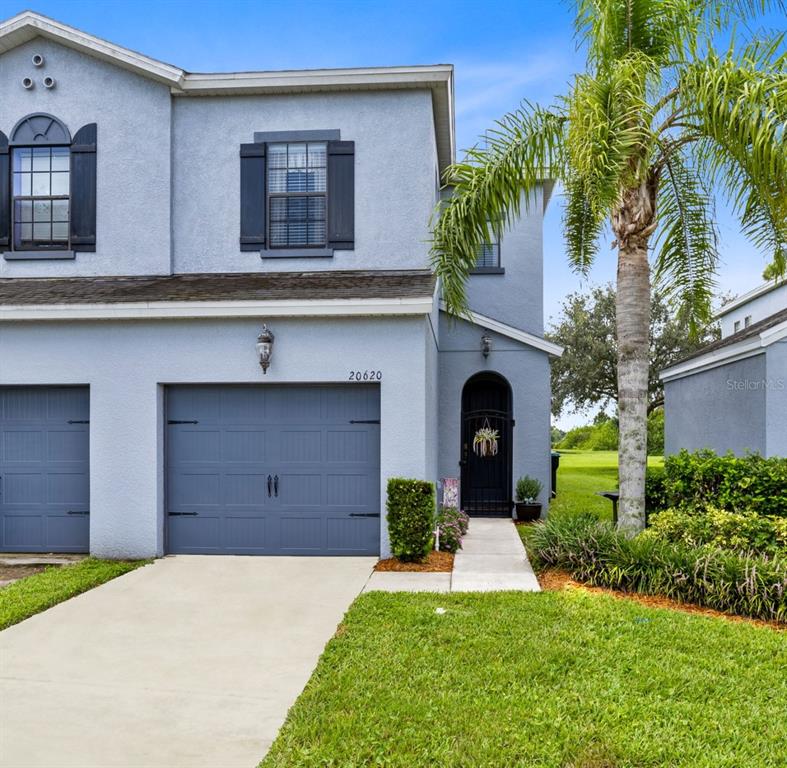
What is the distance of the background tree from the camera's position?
85.4 feet

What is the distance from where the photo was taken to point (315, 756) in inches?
154

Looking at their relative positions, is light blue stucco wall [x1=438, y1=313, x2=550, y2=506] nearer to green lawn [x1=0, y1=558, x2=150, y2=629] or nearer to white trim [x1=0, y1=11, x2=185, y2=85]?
white trim [x1=0, y1=11, x2=185, y2=85]

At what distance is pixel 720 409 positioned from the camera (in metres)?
14.8

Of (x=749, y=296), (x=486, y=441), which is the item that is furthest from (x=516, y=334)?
(x=749, y=296)

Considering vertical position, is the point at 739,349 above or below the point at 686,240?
below

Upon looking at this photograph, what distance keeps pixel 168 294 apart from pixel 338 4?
11151 mm

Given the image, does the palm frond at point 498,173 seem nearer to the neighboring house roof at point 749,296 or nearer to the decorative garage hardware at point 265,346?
the decorative garage hardware at point 265,346

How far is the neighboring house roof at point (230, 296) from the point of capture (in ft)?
29.7

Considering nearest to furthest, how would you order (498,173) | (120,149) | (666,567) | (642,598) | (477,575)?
(642,598) < (666,567) < (477,575) < (498,173) < (120,149)

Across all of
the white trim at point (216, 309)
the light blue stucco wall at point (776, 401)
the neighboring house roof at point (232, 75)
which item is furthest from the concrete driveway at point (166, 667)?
the light blue stucco wall at point (776, 401)

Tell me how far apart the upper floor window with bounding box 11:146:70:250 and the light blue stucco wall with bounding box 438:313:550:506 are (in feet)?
24.2

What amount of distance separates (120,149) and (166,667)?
888cm

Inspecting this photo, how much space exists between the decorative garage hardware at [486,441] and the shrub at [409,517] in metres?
5.33

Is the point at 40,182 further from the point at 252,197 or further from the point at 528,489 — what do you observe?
the point at 528,489
